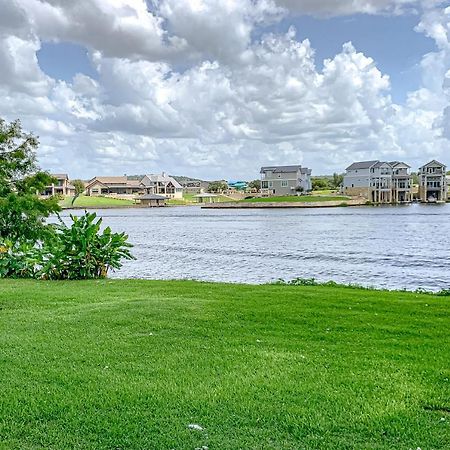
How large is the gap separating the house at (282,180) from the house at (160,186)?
38.4 metres

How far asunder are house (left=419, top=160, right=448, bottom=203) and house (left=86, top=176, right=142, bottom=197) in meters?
82.0

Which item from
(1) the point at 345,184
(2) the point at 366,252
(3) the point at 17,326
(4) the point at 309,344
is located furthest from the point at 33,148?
(1) the point at 345,184

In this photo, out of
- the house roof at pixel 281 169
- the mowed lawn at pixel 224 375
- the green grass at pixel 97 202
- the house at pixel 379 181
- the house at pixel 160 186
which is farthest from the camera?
the house at pixel 160 186

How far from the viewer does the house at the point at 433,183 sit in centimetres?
11144

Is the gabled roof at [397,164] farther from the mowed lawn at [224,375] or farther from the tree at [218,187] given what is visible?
the mowed lawn at [224,375]

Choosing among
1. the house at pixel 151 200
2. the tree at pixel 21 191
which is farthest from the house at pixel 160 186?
the tree at pixel 21 191

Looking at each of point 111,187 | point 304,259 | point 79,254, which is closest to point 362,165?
point 111,187

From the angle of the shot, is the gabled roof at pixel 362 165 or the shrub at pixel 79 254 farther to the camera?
the gabled roof at pixel 362 165

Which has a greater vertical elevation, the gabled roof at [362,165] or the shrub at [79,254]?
the gabled roof at [362,165]

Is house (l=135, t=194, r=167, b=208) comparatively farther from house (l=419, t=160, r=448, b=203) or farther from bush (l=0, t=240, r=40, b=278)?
bush (l=0, t=240, r=40, b=278)

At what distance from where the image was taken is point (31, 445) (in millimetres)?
3801

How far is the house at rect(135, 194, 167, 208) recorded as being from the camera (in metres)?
133

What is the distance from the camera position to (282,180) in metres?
124

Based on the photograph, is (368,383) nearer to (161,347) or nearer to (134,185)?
(161,347)
